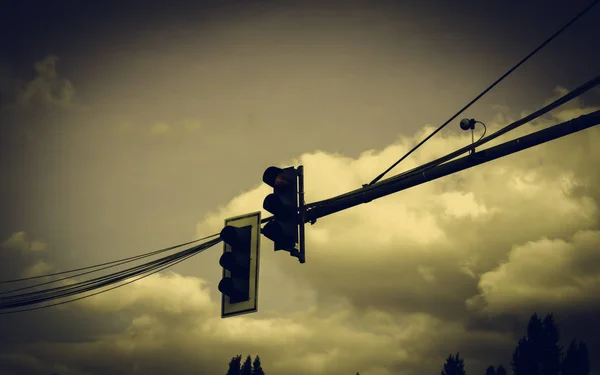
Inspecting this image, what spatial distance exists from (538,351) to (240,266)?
→ 83.5m

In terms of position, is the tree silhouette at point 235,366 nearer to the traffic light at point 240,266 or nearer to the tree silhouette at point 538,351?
the tree silhouette at point 538,351

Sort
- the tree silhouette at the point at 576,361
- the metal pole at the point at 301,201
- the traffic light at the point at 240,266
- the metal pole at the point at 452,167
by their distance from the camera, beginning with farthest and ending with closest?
1. the tree silhouette at the point at 576,361
2. the metal pole at the point at 301,201
3. the traffic light at the point at 240,266
4. the metal pole at the point at 452,167

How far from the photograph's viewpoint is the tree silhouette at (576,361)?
75.6m

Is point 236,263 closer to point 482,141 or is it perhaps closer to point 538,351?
point 482,141

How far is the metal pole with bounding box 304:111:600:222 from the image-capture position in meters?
6.27

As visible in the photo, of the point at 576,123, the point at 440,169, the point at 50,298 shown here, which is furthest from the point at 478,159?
the point at 50,298

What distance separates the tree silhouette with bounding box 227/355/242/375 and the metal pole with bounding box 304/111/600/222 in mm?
81596

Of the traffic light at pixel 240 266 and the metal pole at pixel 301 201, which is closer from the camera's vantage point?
the traffic light at pixel 240 266

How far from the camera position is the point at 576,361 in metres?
75.8

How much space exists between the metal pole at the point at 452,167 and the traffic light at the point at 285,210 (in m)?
0.37

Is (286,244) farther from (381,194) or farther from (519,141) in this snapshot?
(519,141)

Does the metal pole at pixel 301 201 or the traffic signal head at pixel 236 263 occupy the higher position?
the metal pole at pixel 301 201

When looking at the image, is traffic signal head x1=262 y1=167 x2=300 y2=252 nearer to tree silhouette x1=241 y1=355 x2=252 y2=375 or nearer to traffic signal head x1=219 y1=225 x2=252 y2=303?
traffic signal head x1=219 y1=225 x2=252 y2=303

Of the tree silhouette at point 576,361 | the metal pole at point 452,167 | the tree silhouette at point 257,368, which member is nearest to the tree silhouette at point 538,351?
the tree silhouette at point 576,361
